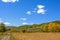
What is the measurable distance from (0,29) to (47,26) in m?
20.3

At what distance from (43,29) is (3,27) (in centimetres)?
2027

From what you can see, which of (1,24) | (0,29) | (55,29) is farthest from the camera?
(1,24)

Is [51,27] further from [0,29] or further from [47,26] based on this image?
[0,29]

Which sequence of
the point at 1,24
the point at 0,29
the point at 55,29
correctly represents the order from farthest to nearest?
the point at 1,24 < the point at 0,29 < the point at 55,29

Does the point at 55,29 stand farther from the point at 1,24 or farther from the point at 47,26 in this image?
the point at 1,24

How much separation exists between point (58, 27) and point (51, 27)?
3217 mm

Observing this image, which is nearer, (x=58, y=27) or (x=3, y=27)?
(x=58, y=27)

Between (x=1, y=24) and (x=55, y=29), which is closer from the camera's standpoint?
(x=55, y=29)

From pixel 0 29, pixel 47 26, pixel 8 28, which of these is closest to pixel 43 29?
pixel 47 26

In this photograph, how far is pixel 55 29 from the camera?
70062 mm

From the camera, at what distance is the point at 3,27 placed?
8300 cm

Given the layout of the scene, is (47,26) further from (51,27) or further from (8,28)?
(8,28)

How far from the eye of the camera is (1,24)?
86750 mm

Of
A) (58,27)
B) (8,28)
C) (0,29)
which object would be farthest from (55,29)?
(8,28)
